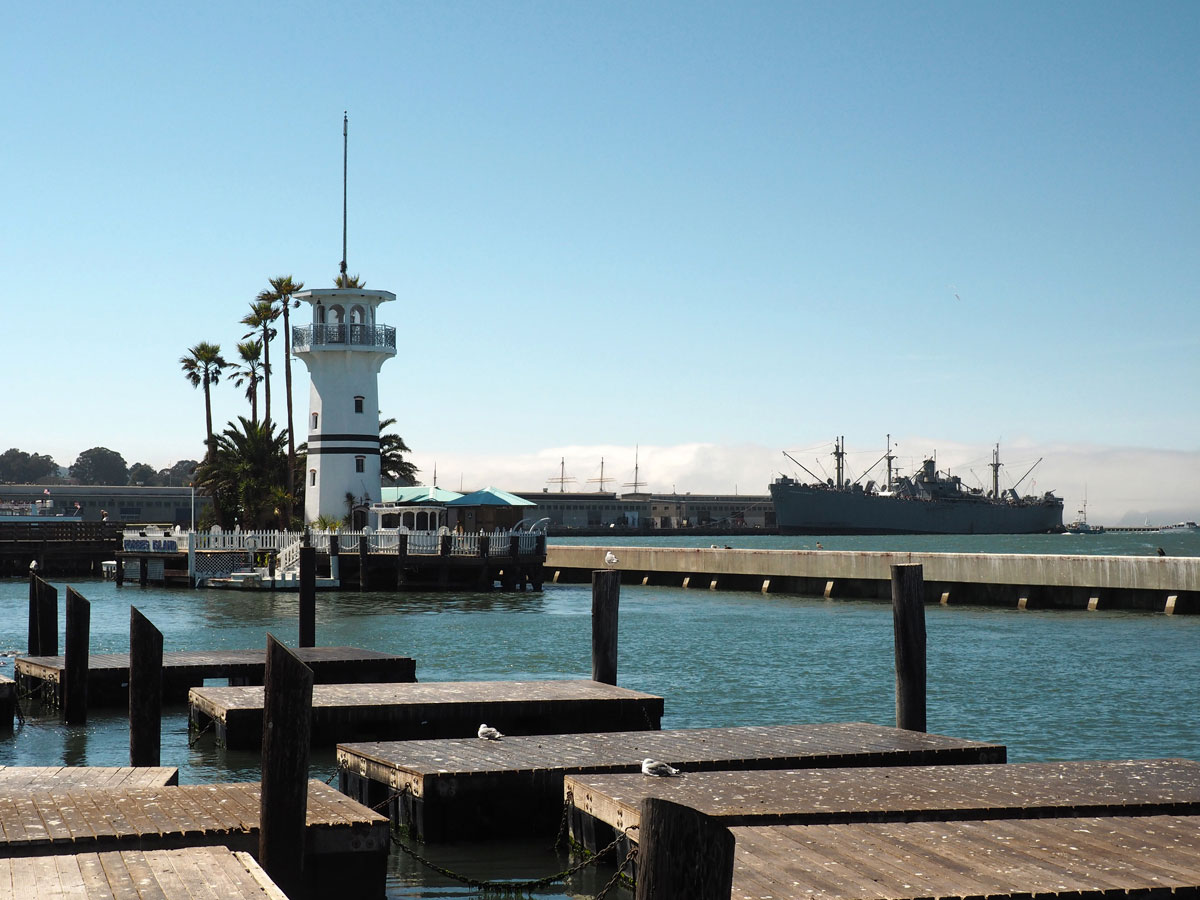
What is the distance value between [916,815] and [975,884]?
2.14 meters

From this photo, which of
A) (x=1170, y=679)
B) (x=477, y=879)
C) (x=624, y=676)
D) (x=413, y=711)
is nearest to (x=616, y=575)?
(x=413, y=711)

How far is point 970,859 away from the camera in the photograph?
8312mm

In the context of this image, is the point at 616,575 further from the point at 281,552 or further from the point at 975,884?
the point at 281,552

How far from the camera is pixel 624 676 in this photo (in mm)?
23859

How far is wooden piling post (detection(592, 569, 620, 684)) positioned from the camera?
16.4 meters

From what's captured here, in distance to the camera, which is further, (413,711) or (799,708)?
(799,708)

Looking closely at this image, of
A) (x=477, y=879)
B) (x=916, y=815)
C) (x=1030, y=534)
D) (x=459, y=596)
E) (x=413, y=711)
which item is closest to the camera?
(x=916, y=815)

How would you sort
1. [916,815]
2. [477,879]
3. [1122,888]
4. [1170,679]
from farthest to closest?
[1170,679]
[477,879]
[916,815]
[1122,888]

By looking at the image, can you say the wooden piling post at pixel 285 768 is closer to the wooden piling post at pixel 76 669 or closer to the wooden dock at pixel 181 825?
the wooden dock at pixel 181 825

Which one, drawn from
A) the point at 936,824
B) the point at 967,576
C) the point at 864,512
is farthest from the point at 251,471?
the point at 864,512

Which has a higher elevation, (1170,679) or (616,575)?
(616,575)

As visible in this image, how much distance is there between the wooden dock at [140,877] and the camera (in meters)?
6.92

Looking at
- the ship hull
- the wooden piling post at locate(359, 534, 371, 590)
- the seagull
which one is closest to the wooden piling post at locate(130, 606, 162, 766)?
the seagull

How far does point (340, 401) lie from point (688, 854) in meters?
47.4
